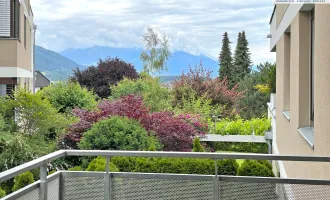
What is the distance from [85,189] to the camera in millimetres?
4875

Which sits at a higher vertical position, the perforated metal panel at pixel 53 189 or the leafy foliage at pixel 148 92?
the leafy foliage at pixel 148 92

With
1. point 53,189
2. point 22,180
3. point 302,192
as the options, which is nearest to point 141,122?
point 22,180

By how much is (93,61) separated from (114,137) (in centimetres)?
2279

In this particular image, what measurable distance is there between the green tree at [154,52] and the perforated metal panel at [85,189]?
38.5 m

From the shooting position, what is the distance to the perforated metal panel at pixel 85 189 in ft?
15.9

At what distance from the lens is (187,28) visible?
62625mm

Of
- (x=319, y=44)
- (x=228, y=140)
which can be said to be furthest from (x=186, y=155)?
(x=228, y=140)

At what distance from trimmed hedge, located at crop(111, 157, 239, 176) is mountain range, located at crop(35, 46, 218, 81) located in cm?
1423

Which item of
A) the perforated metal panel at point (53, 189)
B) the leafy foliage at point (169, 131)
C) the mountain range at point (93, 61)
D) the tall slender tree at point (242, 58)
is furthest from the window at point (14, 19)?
the tall slender tree at point (242, 58)

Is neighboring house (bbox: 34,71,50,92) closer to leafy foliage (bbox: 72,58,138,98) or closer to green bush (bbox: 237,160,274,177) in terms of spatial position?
leafy foliage (bbox: 72,58,138,98)

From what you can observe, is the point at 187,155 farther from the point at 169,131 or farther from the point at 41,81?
the point at 41,81

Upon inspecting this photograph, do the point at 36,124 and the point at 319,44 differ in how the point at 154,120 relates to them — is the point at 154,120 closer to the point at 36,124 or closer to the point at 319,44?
the point at 36,124

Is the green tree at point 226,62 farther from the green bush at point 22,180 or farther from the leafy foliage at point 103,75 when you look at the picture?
the green bush at point 22,180

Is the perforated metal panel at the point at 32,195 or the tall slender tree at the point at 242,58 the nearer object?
the perforated metal panel at the point at 32,195
